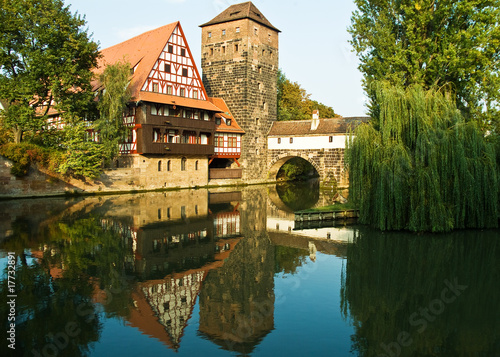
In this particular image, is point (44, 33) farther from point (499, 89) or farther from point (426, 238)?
point (499, 89)

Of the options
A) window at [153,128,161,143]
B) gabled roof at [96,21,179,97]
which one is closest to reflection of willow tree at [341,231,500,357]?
window at [153,128,161,143]

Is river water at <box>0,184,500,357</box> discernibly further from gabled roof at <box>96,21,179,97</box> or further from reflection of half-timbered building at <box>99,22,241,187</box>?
gabled roof at <box>96,21,179,97</box>

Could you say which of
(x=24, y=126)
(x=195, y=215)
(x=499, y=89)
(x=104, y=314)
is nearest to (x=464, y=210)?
(x=499, y=89)

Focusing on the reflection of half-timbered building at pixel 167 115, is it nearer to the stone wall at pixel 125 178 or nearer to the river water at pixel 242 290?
the stone wall at pixel 125 178

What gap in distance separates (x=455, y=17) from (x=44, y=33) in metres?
25.7

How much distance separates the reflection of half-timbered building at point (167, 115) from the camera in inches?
1303

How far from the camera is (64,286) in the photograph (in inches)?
419

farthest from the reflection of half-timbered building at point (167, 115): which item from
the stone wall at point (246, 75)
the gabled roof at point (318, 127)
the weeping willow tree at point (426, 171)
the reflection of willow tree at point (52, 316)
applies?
the reflection of willow tree at point (52, 316)

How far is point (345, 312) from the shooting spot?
375 inches

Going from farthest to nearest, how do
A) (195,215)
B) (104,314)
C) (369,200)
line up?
(195,215), (369,200), (104,314)

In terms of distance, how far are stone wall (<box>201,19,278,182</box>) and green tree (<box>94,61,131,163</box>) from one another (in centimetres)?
1361

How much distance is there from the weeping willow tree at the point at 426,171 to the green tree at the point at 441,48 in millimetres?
3970

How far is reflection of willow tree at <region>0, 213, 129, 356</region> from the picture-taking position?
25.8ft

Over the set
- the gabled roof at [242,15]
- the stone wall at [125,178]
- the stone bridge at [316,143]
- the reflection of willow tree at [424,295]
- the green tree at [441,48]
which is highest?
the gabled roof at [242,15]
